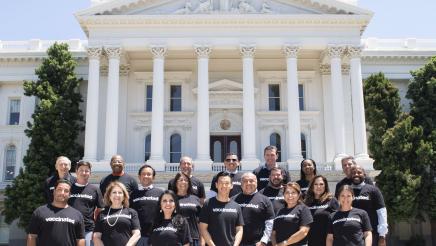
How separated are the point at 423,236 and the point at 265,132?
12809mm

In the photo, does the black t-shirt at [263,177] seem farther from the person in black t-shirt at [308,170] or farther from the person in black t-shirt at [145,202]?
the person in black t-shirt at [145,202]

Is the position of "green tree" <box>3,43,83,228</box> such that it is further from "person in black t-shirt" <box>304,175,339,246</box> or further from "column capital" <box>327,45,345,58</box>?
"person in black t-shirt" <box>304,175,339,246</box>

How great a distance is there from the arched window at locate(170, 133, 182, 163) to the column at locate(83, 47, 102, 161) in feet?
20.8

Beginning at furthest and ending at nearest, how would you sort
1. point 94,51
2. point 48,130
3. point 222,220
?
point 48,130 → point 94,51 → point 222,220

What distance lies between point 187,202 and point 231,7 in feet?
78.7

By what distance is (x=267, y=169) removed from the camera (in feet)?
40.4

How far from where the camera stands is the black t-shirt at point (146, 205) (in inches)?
419

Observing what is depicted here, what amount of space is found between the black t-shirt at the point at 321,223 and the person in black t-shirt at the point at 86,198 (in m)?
4.34

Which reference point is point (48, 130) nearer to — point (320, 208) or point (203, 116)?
point (203, 116)

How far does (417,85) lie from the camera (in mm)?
35250

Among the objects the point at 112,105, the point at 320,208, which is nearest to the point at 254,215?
the point at 320,208

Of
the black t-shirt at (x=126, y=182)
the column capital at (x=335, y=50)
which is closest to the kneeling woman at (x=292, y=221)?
the black t-shirt at (x=126, y=182)

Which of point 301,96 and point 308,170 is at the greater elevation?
point 301,96

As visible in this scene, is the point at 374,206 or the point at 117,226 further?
the point at 374,206
